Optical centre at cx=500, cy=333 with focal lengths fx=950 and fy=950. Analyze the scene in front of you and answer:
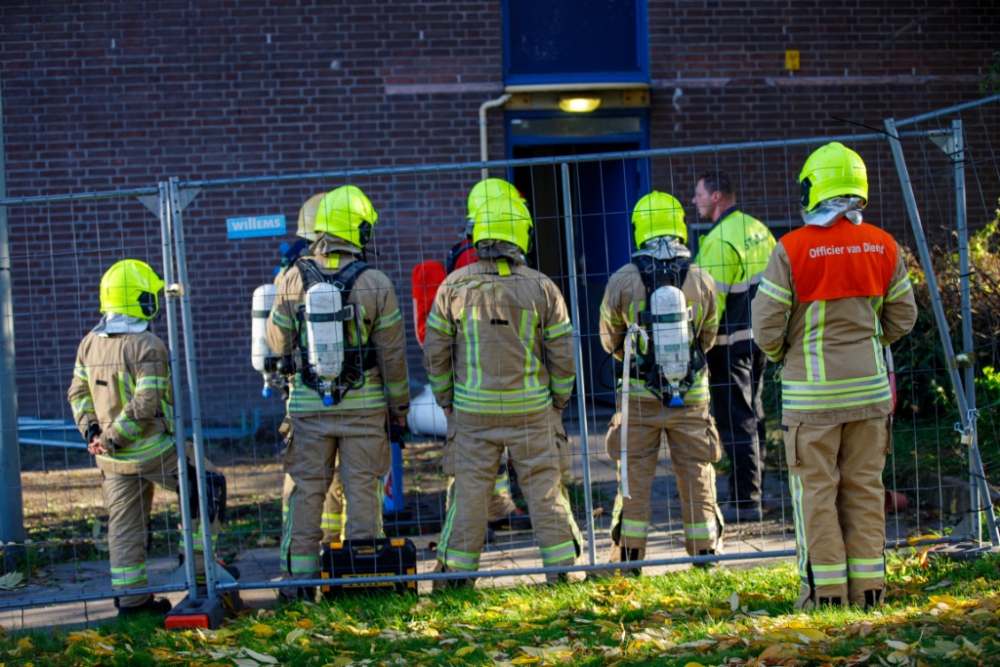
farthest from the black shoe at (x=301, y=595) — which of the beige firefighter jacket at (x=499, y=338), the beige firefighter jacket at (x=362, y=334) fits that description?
the beige firefighter jacket at (x=499, y=338)

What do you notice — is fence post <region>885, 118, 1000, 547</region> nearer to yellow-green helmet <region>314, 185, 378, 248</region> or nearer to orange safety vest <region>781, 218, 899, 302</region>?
orange safety vest <region>781, 218, 899, 302</region>

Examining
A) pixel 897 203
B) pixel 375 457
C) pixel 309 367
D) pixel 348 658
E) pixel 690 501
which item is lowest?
pixel 348 658

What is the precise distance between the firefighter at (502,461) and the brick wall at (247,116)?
2.81m

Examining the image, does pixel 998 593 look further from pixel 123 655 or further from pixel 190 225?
pixel 190 225

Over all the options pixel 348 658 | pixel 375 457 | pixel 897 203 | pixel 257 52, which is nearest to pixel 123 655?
pixel 348 658

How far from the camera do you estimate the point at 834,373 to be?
418 cm

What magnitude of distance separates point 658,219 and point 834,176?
3.60 ft

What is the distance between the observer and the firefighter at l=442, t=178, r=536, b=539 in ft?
16.5

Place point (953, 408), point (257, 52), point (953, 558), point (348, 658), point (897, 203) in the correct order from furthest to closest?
point (897, 203), point (257, 52), point (953, 408), point (953, 558), point (348, 658)

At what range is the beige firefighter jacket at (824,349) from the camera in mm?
4172

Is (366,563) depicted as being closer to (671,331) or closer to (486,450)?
(486,450)

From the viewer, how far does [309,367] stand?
201 inches

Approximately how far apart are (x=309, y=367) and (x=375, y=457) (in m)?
0.60

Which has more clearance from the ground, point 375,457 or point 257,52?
point 257,52
